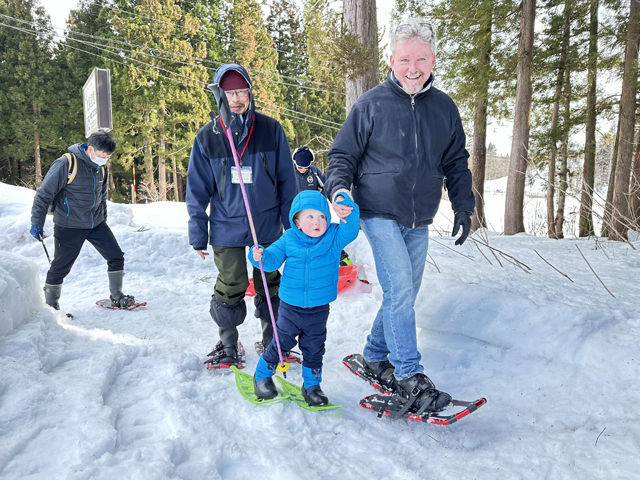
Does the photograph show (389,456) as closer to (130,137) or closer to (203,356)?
(203,356)

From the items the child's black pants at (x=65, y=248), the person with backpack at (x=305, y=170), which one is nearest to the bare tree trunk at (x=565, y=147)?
the person with backpack at (x=305, y=170)

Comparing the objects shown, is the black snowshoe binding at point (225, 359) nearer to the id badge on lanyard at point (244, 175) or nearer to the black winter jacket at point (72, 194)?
the id badge on lanyard at point (244, 175)

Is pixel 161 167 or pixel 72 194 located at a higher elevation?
pixel 161 167

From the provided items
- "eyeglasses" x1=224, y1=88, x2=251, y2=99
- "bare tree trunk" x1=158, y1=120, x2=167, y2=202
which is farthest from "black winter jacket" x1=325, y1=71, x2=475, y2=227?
"bare tree trunk" x1=158, y1=120, x2=167, y2=202

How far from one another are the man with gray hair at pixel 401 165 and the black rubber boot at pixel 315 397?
45cm

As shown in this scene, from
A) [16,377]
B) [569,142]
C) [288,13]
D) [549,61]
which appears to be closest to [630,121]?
[549,61]

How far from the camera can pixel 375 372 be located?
112 inches

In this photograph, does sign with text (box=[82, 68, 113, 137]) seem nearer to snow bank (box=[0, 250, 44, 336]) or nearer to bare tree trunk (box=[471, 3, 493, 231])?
snow bank (box=[0, 250, 44, 336])

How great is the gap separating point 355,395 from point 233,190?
1609mm

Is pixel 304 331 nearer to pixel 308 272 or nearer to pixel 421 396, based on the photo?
pixel 308 272

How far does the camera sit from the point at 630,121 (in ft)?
30.2

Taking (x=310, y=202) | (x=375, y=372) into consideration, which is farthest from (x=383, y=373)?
(x=310, y=202)

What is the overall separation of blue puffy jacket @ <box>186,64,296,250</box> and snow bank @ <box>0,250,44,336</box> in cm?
119

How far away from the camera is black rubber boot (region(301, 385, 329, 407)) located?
96.1 inches
